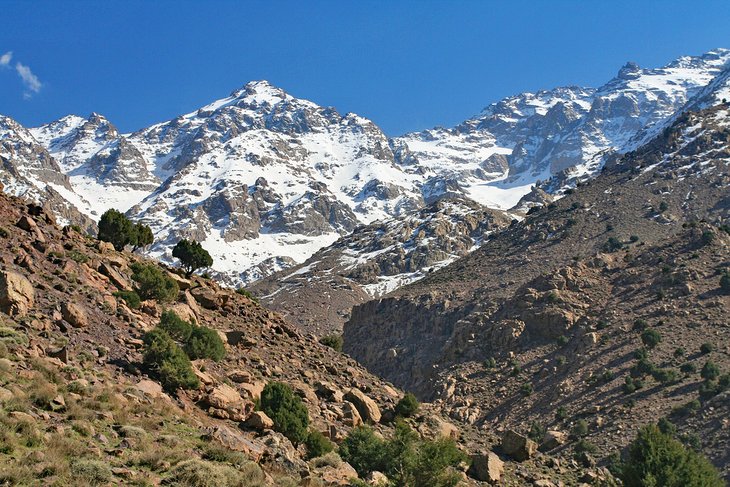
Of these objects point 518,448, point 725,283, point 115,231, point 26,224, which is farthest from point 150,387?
point 725,283

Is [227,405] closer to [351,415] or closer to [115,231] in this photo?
[351,415]

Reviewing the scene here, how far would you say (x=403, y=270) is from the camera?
17900 centimetres

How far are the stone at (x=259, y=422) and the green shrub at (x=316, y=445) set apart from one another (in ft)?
5.27

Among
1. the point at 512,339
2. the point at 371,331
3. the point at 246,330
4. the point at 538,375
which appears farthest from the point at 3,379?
the point at 371,331

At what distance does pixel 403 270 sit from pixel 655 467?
5850 inches

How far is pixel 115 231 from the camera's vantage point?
52.3 m

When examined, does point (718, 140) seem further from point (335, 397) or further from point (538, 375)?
point (335, 397)

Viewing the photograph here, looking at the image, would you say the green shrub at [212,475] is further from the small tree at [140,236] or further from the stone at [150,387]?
Result: the small tree at [140,236]

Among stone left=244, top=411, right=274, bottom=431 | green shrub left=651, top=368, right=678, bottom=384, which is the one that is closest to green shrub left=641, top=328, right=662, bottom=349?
green shrub left=651, top=368, right=678, bottom=384

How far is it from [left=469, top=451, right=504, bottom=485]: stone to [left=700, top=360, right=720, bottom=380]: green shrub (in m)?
24.7

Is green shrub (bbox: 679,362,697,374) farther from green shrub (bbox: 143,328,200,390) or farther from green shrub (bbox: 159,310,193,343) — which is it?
green shrub (bbox: 143,328,200,390)

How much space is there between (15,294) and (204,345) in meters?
8.40

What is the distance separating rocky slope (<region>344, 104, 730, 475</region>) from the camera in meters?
51.7

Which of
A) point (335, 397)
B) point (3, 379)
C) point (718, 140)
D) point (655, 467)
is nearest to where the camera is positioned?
point (3, 379)
